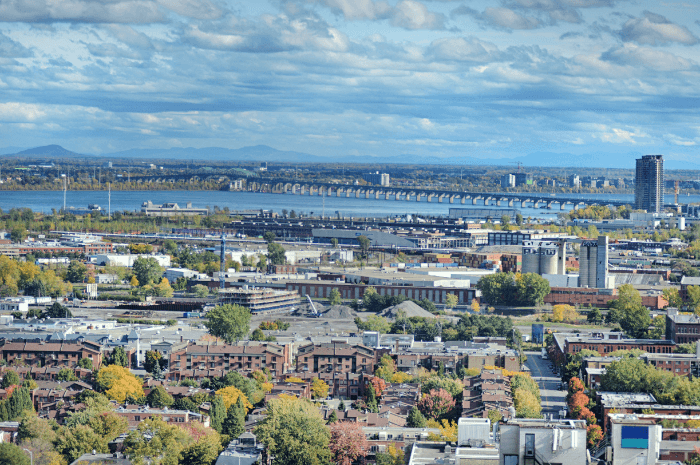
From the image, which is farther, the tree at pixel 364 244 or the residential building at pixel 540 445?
the tree at pixel 364 244

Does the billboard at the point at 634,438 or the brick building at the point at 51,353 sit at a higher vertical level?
the billboard at the point at 634,438

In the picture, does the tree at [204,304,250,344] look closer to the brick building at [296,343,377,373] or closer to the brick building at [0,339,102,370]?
the brick building at [296,343,377,373]

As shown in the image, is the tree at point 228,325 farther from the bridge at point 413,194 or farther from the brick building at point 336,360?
the bridge at point 413,194

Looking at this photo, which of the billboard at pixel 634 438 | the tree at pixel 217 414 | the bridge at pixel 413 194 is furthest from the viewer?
the bridge at pixel 413 194

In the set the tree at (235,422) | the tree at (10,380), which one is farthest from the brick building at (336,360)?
the tree at (235,422)

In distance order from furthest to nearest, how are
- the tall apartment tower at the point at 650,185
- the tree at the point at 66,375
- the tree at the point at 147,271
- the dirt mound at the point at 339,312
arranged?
the tall apartment tower at the point at 650,185, the tree at the point at 147,271, the dirt mound at the point at 339,312, the tree at the point at 66,375

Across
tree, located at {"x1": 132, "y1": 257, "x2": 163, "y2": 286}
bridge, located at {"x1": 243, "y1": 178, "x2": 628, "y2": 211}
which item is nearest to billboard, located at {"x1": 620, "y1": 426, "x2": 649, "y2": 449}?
tree, located at {"x1": 132, "y1": 257, "x2": 163, "y2": 286}

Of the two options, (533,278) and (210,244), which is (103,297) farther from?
(210,244)

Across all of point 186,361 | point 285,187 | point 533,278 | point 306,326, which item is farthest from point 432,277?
point 285,187
